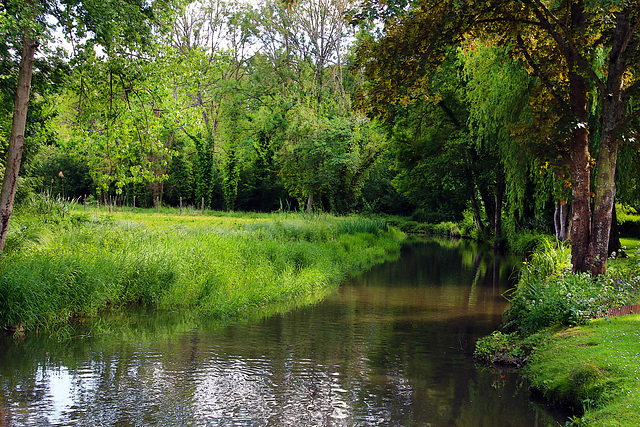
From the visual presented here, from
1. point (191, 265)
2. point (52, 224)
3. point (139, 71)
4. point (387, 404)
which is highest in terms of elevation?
point (139, 71)

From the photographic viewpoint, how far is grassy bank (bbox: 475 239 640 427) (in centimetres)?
574

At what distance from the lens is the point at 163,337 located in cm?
938

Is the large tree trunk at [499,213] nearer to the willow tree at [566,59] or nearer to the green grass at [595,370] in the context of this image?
the willow tree at [566,59]

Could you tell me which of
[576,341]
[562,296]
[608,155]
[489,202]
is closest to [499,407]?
[576,341]

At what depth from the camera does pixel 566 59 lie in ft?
37.6

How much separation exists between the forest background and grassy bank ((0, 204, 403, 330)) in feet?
4.95

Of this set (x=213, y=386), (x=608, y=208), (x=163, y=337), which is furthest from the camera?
(x=608, y=208)

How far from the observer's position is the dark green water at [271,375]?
611cm

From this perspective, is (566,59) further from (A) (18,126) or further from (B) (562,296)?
(A) (18,126)

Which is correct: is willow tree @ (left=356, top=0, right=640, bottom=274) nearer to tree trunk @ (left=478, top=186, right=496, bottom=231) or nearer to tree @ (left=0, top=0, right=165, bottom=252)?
tree @ (left=0, top=0, right=165, bottom=252)

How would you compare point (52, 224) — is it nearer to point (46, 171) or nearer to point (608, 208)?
point (608, 208)

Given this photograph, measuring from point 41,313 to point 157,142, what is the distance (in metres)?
5.74

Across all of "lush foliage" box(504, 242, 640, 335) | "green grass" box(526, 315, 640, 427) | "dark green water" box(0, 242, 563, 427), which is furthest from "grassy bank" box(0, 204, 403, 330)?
"green grass" box(526, 315, 640, 427)

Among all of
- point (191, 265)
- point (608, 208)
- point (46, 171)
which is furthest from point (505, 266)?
point (46, 171)
